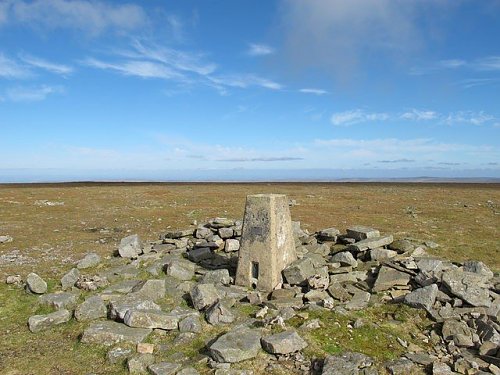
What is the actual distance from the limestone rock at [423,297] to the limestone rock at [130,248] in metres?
9.90

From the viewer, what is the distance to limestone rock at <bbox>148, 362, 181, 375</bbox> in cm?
740

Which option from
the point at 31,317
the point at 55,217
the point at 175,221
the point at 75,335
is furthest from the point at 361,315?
the point at 55,217

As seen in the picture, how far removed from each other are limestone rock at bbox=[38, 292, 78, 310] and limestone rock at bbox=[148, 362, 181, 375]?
4.01 m

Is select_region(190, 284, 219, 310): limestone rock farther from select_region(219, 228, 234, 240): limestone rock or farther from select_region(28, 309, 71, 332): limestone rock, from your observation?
select_region(219, 228, 234, 240): limestone rock

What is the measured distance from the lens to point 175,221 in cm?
2653

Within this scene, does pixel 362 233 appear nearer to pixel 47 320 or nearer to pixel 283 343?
pixel 283 343

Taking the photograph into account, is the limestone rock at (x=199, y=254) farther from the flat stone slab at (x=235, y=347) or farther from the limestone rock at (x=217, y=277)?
the flat stone slab at (x=235, y=347)

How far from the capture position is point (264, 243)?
1170cm

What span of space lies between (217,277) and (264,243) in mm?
1865

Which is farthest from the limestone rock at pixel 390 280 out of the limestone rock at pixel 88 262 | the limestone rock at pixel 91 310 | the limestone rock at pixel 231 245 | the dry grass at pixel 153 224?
the limestone rock at pixel 88 262

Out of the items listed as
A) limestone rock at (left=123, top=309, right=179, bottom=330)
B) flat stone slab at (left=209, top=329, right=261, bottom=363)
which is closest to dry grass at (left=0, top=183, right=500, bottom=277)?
limestone rock at (left=123, top=309, right=179, bottom=330)

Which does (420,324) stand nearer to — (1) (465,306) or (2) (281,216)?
→ (1) (465,306)

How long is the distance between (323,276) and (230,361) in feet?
16.0

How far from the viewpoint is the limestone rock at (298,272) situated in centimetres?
1155
